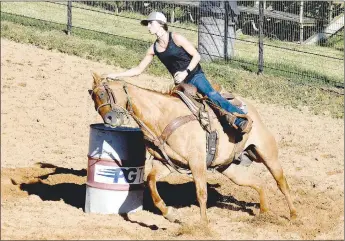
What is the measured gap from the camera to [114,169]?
955cm

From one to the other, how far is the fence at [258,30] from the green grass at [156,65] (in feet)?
1.51

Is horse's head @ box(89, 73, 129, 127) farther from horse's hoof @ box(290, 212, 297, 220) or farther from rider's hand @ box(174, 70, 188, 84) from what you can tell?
horse's hoof @ box(290, 212, 297, 220)

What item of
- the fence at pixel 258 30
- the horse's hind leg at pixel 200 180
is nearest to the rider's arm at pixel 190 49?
the horse's hind leg at pixel 200 180

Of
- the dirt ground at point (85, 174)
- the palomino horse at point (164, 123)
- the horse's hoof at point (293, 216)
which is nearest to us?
the palomino horse at point (164, 123)

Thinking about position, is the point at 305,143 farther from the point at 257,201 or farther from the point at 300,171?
the point at 257,201

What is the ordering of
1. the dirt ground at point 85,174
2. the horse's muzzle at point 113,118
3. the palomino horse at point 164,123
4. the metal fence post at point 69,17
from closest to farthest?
the horse's muzzle at point 113,118 < the palomino horse at point 164,123 < the dirt ground at point 85,174 < the metal fence post at point 69,17

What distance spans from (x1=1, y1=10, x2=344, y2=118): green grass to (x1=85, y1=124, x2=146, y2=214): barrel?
705 cm

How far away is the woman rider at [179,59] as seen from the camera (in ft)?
29.7

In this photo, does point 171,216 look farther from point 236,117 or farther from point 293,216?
point 293,216

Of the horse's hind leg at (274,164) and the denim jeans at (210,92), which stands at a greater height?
the denim jeans at (210,92)

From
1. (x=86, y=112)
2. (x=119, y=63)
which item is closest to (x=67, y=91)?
(x=86, y=112)

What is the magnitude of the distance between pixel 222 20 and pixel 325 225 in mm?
10118

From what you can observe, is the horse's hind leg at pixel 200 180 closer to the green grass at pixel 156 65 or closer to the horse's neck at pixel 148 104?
the horse's neck at pixel 148 104

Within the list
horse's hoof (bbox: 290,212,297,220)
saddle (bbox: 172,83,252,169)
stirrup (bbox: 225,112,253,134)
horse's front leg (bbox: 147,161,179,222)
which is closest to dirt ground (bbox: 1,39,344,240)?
horse's hoof (bbox: 290,212,297,220)
